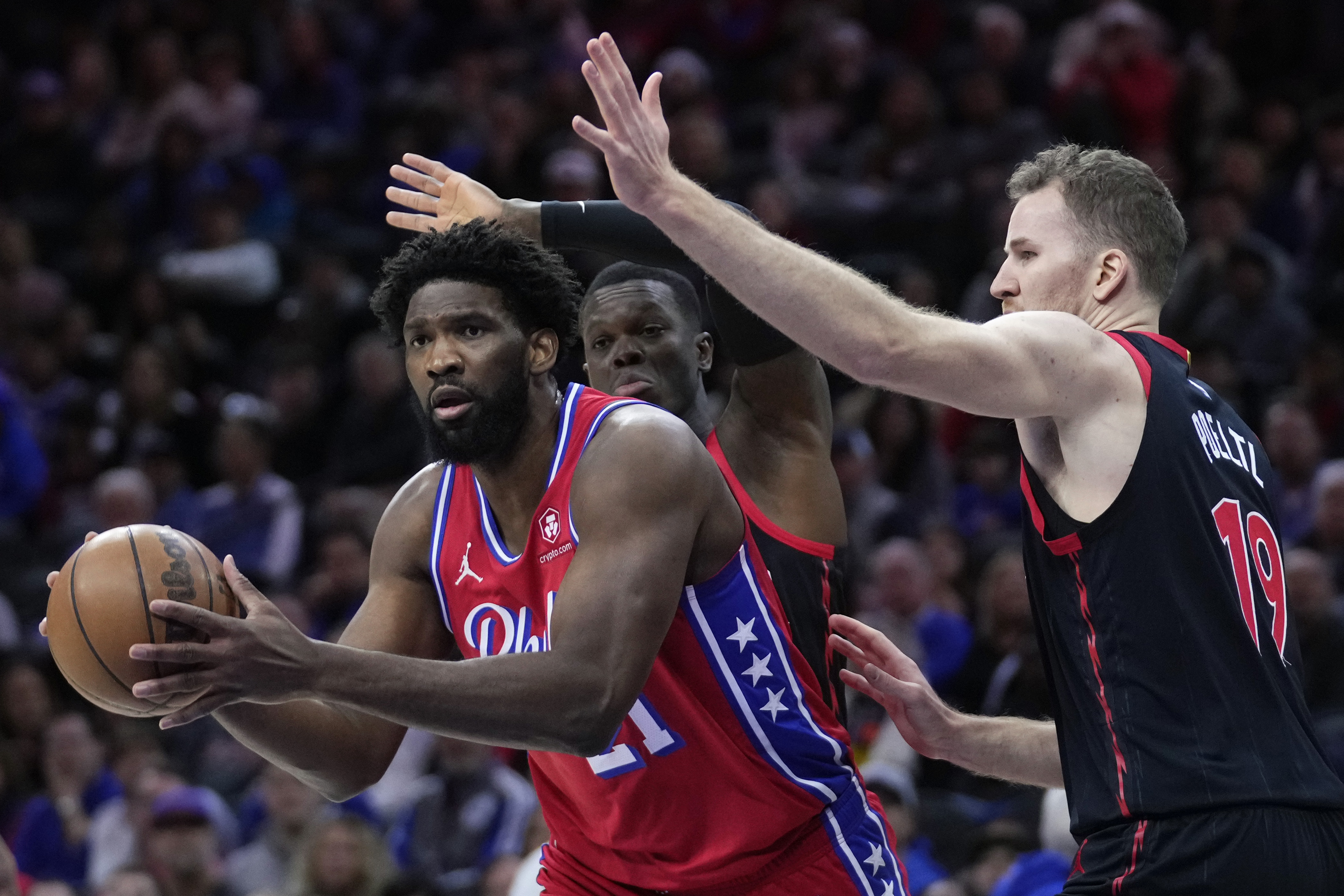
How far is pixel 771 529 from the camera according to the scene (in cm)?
424

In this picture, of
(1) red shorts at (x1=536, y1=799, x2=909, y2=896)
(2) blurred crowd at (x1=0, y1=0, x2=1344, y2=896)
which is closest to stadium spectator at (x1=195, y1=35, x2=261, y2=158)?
(2) blurred crowd at (x1=0, y1=0, x2=1344, y2=896)

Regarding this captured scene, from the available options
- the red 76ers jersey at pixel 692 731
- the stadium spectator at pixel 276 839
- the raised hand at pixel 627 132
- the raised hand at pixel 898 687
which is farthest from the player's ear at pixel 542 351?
the stadium spectator at pixel 276 839

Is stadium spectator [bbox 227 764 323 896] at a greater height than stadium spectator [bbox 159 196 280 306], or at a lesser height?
lesser

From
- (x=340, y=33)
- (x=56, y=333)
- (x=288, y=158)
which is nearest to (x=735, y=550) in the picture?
(x=56, y=333)

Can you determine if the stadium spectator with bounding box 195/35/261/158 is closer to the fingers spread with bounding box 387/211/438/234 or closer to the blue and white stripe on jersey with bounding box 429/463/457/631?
the fingers spread with bounding box 387/211/438/234

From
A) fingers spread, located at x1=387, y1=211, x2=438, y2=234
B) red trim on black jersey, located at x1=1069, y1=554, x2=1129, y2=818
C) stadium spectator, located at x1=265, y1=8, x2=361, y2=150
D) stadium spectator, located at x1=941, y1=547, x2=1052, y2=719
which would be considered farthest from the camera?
stadium spectator, located at x1=265, y1=8, x2=361, y2=150

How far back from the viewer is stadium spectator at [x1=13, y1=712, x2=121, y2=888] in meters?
8.20

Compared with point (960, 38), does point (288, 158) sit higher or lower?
lower

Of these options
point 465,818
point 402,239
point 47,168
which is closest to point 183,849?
point 465,818

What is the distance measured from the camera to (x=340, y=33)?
45.0 feet

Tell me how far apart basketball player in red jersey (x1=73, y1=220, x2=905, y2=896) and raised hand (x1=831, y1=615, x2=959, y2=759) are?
13 cm

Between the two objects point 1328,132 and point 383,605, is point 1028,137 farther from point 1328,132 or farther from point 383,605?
point 383,605

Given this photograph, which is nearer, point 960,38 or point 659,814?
point 659,814

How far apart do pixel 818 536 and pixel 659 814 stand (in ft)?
2.82
